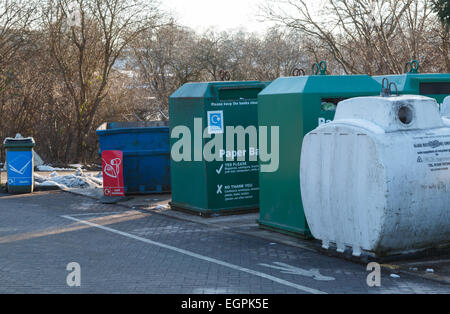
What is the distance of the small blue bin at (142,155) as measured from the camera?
1420 centimetres

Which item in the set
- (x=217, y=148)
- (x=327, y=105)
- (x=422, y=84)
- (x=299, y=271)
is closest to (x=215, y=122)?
(x=217, y=148)

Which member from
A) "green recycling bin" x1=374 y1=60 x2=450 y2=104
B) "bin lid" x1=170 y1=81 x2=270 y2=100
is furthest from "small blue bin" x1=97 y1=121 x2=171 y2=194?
"green recycling bin" x1=374 y1=60 x2=450 y2=104

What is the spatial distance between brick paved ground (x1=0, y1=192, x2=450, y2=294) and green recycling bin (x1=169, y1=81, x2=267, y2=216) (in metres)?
0.77

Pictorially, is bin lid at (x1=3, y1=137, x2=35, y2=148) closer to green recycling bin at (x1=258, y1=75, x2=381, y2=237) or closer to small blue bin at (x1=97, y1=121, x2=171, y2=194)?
small blue bin at (x1=97, y1=121, x2=171, y2=194)

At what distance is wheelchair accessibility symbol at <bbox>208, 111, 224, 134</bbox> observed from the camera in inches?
437

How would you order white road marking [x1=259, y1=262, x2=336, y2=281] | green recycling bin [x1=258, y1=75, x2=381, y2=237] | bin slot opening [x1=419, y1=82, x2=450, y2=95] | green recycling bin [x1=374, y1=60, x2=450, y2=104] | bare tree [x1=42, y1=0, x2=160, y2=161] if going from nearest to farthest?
white road marking [x1=259, y1=262, x2=336, y2=281], green recycling bin [x1=258, y1=75, x2=381, y2=237], green recycling bin [x1=374, y1=60, x2=450, y2=104], bin slot opening [x1=419, y1=82, x2=450, y2=95], bare tree [x1=42, y1=0, x2=160, y2=161]

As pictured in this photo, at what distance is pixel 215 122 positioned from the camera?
11125 mm

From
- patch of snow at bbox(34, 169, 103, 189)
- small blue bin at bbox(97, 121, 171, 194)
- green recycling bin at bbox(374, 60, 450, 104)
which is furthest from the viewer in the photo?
patch of snow at bbox(34, 169, 103, 189)

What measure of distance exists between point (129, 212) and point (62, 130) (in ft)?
41.9

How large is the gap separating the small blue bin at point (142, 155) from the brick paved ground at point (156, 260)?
2532mm

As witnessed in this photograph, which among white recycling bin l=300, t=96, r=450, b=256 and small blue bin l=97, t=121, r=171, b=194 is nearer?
white recycling bin l=300, t=96, r=450, b=256

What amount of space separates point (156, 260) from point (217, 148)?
11.6 feet

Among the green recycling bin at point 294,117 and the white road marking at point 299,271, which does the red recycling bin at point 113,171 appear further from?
the white road marking at point 299,271
